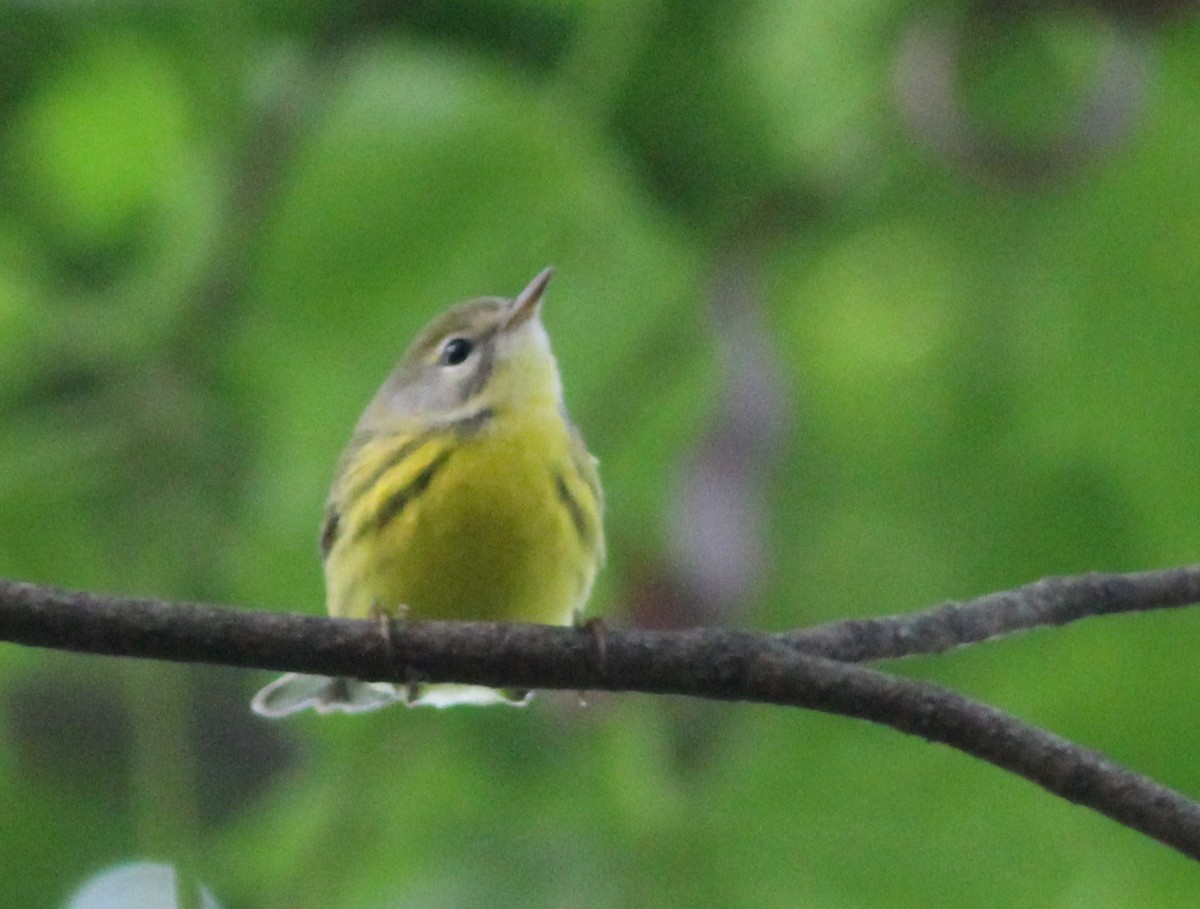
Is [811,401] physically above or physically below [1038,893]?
above

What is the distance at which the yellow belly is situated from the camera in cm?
239

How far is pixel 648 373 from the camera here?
3.25m

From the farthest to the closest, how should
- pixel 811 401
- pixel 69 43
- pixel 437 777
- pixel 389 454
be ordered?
1. pixel 811 401
2. pixel 437 777
3. pixel 69 43
4. pixel 389 454

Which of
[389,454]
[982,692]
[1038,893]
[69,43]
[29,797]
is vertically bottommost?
[29,797]

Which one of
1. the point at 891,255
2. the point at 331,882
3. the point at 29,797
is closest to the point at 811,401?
the point at 891,255

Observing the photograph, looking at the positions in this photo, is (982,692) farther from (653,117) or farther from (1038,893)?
(653,117)

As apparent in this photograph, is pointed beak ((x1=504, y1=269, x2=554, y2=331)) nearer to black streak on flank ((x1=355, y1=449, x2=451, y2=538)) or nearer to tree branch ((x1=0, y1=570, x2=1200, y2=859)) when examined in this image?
black streak on flank ((x1=355, y1=449, x2=451, y2=538))

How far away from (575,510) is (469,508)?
17 centimetres

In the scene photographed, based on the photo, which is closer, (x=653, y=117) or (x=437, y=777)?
(x=653, y=117)

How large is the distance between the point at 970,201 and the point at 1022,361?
0.42 meters

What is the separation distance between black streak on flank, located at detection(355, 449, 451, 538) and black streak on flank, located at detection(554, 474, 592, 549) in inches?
6.4

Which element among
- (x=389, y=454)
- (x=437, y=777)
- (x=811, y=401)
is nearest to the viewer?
(x=389, y=454)

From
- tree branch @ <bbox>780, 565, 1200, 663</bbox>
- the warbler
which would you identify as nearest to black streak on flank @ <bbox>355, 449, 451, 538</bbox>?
the warbler

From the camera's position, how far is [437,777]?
3.26m
